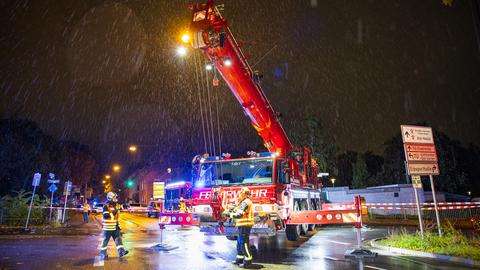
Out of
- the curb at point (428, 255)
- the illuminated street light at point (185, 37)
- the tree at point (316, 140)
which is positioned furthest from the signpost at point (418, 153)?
the tree at point (316, 140)

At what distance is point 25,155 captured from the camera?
27938 millimetres

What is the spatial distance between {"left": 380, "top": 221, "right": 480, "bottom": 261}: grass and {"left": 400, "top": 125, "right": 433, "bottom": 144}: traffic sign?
112 inches

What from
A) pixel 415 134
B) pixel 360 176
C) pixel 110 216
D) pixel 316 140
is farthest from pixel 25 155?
pixel 360 176

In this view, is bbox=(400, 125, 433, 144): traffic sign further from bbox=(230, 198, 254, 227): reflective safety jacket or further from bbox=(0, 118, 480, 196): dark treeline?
bbox=(0, 118, 480, 196): dark treeline

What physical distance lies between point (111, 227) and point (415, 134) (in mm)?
9341

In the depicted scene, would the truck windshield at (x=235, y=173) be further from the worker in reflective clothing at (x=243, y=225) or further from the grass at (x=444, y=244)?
the grass at (x=444, y=244)

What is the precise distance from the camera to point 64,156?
40.1 metres

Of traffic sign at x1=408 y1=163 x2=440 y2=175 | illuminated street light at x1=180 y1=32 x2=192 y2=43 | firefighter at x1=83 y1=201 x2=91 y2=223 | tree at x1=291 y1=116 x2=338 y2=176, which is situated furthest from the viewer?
tree at x1=291 y1=116 x2=338 y2=176

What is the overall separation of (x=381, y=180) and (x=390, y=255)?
117 ft

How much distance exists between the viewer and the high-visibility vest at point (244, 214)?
300 inches

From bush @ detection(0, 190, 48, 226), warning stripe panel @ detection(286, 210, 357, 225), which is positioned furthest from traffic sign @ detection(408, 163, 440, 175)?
bush @ detection(0, 190, 48, 226)

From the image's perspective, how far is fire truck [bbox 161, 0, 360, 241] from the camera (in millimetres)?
8625

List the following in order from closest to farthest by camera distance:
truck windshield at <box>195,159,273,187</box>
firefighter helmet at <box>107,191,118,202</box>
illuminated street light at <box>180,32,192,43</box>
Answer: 1. illuminated street light at <box>180,32,192,43</box>
2. firefighter helmet at <box>107,191,118,202</box>
3. truck windshield at <box>195,159,273,187</box>

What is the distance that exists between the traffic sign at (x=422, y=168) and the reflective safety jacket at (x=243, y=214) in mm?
5714
